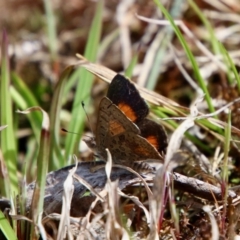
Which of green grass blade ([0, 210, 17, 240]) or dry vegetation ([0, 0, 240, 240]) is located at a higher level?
dry vegetation ([0, 0, 240, 240])

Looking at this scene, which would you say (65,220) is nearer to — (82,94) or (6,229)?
(6,229)

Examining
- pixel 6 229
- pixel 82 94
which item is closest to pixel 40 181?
pixel 6 229

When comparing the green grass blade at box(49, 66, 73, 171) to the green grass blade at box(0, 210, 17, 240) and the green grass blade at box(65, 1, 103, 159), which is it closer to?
the green grass blade at box(65, 1, 103, 159)

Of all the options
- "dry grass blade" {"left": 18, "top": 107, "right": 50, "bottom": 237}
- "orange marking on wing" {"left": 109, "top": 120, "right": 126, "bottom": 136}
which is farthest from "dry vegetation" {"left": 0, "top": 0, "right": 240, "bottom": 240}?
"orange marking on wing" {"left": 109, "top": 120, "right": 126, "bottom": 136}

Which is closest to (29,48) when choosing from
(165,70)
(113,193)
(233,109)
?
(165,70)

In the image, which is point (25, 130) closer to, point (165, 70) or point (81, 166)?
point (165, 70)
